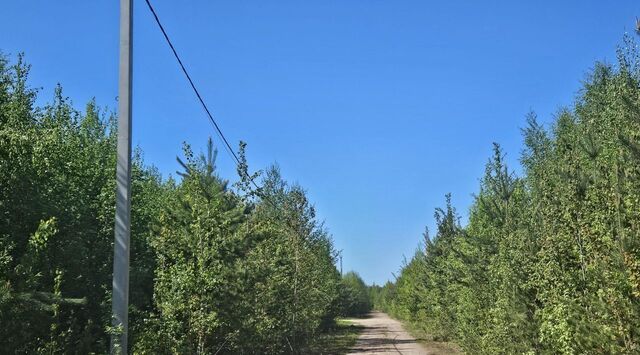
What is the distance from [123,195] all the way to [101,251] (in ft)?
14.5

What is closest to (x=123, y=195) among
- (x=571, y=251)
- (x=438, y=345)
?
(x=571, y=251)

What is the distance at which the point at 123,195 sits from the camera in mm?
8852

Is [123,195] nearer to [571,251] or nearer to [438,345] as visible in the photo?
[571,251]

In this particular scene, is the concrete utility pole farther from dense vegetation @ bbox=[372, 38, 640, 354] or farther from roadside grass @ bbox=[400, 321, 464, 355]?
roadside grass @ bbox=[400, 321, 464, 355]

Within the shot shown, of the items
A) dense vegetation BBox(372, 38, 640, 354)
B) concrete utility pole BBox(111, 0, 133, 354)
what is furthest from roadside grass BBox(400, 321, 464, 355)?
concrete utility pole BBox(111, 0, 133, 354)

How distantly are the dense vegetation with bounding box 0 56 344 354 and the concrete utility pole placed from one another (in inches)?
21.0

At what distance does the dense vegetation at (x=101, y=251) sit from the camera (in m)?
9.00

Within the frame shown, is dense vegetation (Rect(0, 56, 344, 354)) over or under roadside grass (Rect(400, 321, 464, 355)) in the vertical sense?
over

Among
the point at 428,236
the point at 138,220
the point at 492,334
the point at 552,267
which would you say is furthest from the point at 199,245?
the point at 428,236

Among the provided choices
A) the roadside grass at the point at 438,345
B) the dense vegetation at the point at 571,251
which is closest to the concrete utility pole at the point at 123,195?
the dense vegetation at the point at 571,251

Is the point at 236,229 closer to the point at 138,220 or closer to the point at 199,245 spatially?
the point at 199,245

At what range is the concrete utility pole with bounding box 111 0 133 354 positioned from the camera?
856 centimetres

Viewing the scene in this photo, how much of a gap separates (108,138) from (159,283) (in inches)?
287

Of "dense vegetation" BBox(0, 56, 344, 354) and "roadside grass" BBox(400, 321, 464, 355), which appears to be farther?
"roadside grass" BBox(400, 321, 464, 355)
